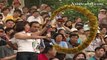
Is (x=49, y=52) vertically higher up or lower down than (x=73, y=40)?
higher up

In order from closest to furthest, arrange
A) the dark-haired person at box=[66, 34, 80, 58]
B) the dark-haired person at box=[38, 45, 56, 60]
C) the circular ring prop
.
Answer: the dark-haired person at box=[38, 45, 56, 60] → the circular ring prop → the dark-haired person at box=[66, 34, 80, 58]

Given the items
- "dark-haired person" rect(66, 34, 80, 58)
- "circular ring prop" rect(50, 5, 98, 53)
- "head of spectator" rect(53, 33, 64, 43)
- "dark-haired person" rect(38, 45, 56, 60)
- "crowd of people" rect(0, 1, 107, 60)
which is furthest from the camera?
"dark-haired person" rect(66, 34, 80, 58)

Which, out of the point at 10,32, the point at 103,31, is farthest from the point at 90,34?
the point at 103,31

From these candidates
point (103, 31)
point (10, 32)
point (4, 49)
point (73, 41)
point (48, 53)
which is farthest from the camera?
point (103, 31)

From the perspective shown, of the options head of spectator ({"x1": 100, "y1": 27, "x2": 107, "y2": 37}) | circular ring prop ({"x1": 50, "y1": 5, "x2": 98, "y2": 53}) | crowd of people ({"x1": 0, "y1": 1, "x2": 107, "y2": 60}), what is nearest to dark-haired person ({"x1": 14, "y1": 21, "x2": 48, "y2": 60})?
crowd of people ({"x1": 0, "y1": 1, "x2": 107, "y2": 60})

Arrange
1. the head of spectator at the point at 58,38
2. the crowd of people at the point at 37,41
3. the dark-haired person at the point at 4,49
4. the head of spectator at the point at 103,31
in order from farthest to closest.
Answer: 1. the head of spectator at the point at 103,31
2. the head of spectator at the point at 58,38
3. the crowd of people at the point at 37,41
4. the dark-haired person at the point at 4,49

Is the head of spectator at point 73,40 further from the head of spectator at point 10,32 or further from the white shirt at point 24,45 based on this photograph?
the white shirt at point 24,45

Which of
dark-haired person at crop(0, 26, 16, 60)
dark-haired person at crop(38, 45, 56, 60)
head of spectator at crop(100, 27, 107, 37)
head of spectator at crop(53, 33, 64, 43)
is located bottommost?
head of spectator at crop(100, 27, 107, 37)

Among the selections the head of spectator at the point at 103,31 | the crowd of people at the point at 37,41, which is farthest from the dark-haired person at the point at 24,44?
the head of spectator at the point at 103,31

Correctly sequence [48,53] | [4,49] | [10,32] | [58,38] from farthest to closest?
[58,38], [10,32], [48,53], [4,49]

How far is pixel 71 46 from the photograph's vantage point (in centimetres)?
880

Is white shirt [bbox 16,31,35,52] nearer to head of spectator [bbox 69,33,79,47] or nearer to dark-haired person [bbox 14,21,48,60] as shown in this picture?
dark-haired person [bbox 14,21,48,60]

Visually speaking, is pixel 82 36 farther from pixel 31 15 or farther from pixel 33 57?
pixel 33 57

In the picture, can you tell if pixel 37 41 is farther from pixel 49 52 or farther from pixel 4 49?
pixel 4 49
